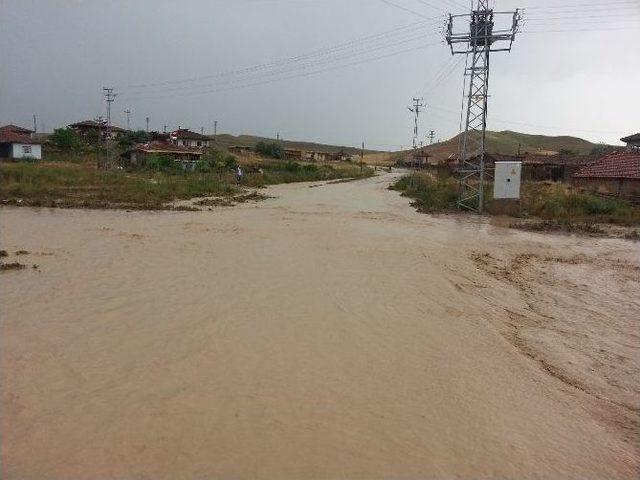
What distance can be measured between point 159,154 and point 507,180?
36.8 metres

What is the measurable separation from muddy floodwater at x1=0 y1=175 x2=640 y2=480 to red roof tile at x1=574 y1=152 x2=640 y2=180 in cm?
1881

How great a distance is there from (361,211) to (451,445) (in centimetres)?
1928

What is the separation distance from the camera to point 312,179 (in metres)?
51.1

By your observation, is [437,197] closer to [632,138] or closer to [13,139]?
[632,138]

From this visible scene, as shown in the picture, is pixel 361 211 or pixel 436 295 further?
pixel 361 211

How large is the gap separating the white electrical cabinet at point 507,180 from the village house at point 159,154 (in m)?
31.2

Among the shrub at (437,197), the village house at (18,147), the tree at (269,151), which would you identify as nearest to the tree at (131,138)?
the village house at (18,147)

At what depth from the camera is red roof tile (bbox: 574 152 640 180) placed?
2670 cm

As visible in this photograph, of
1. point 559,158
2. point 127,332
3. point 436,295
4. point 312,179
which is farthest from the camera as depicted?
point 312,179

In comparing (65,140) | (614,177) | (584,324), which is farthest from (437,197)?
(65,140)

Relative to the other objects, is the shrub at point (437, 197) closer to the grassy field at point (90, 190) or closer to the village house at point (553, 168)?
the grassy field at point (90, 190)

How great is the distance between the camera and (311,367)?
550 centimetres

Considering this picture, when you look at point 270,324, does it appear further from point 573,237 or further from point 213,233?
point 573,237

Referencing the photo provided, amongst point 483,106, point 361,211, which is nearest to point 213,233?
point 361,211
